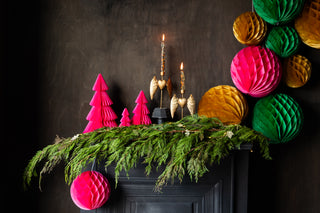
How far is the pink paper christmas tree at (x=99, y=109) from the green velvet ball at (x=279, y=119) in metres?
0.77

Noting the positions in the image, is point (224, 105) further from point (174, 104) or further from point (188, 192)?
point (188, 192)

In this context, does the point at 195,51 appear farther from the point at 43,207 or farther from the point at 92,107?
the point at 43,207

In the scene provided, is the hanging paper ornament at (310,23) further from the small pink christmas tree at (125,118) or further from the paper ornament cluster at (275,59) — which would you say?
the small pink christmas tree at (125,118)

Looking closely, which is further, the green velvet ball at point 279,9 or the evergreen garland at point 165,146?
the green velvet ball at point 279,9

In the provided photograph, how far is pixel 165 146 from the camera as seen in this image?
112 centimetres

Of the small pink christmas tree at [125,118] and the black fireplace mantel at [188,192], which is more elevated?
the small pink christmas tree at [125,118]

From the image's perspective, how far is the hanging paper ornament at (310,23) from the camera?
1336mm

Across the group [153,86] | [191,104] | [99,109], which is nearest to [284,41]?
[191,104]

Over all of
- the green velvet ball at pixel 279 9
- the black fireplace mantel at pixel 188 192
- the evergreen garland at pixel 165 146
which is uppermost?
the green velvet ball at pixel 279 9

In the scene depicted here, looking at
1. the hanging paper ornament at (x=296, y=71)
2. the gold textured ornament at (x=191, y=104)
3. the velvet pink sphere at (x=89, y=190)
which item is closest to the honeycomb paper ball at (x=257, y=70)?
the hanging paper ornament at (x=296, y=71)

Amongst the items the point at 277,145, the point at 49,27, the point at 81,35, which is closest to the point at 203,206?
the point at 277,145

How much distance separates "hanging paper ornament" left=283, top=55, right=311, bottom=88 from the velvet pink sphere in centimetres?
106

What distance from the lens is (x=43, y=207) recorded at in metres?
1.50

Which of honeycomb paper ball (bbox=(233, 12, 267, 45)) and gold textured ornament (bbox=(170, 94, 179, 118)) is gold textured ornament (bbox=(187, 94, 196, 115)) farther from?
honeycomb paper ball (bbox=(233, 12, 267, 45))
